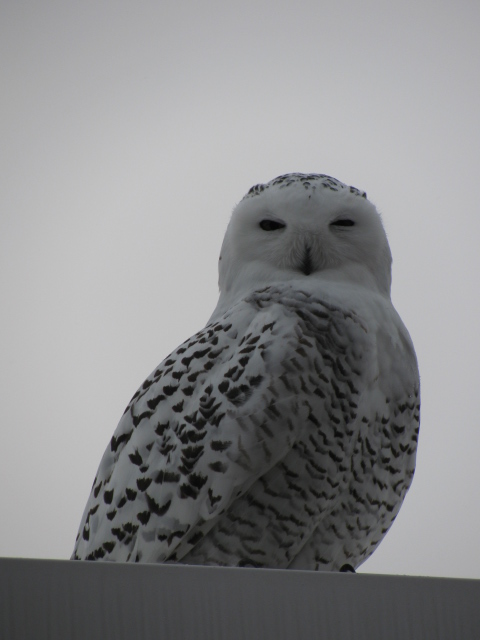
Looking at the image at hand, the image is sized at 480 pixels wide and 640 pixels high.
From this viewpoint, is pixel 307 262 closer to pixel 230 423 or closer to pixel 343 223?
pixel 343 223

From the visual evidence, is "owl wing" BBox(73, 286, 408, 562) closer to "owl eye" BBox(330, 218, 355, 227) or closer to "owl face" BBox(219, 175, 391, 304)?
"owl face" BBox(219, 175, 391, 304)

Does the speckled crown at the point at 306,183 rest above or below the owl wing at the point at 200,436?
above

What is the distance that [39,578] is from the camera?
2.63ft

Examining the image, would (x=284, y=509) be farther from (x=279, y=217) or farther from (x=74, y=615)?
(x=74, y=615)

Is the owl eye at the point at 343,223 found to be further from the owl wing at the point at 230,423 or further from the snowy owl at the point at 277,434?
the owl wing at the point at 230,423

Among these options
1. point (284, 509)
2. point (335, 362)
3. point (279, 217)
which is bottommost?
point (284, 509)

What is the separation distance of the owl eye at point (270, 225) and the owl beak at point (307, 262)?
4.9 inches

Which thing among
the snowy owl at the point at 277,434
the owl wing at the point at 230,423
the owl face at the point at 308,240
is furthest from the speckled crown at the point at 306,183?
the owl wing at the point at 230,423

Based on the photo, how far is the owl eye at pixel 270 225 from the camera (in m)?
2.08

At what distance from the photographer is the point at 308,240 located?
1989mm

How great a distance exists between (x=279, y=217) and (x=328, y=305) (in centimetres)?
38

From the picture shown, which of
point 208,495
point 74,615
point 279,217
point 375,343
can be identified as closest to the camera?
point 74,615

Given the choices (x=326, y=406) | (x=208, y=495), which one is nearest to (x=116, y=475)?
(x=208, y=495)

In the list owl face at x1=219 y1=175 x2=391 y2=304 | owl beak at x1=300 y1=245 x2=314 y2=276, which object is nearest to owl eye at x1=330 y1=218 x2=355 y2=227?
owl face at x1=219 y1=175 x2=391 y2=304
